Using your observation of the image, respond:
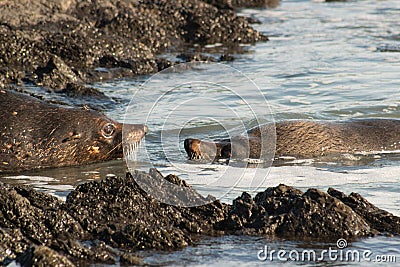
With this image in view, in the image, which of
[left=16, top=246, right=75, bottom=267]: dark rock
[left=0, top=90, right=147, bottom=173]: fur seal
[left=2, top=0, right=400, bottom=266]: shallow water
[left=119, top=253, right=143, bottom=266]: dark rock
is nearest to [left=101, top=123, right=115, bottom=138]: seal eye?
[left=0, top=90, right=147, bottom=173]: fur seal

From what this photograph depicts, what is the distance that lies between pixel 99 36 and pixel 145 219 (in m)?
8.99

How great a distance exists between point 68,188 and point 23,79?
16.3 ft

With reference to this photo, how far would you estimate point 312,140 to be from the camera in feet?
30.5

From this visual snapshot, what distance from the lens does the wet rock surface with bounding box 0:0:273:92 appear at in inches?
513

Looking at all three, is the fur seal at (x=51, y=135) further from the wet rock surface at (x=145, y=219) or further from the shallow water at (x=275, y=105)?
the wet rock surface at (x=145, y=219)

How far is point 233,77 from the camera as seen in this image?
1362cm

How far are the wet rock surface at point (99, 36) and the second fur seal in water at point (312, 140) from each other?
341cm

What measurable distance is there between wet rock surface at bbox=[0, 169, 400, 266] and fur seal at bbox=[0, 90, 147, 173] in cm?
200

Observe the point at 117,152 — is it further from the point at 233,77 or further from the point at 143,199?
the point at 233,77

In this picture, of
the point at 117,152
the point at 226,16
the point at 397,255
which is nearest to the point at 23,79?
the point at 117,152

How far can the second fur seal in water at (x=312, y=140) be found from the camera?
29.8 feet

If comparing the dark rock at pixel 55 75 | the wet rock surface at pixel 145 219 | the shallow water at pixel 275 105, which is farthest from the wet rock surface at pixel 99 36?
the wet rock surface at pixel 145 219

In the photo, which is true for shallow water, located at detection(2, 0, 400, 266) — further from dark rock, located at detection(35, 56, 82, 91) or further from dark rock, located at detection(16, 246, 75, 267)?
dark rock, located at detection(16, 246, 75, 267)

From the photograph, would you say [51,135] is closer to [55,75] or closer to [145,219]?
[145,219]
